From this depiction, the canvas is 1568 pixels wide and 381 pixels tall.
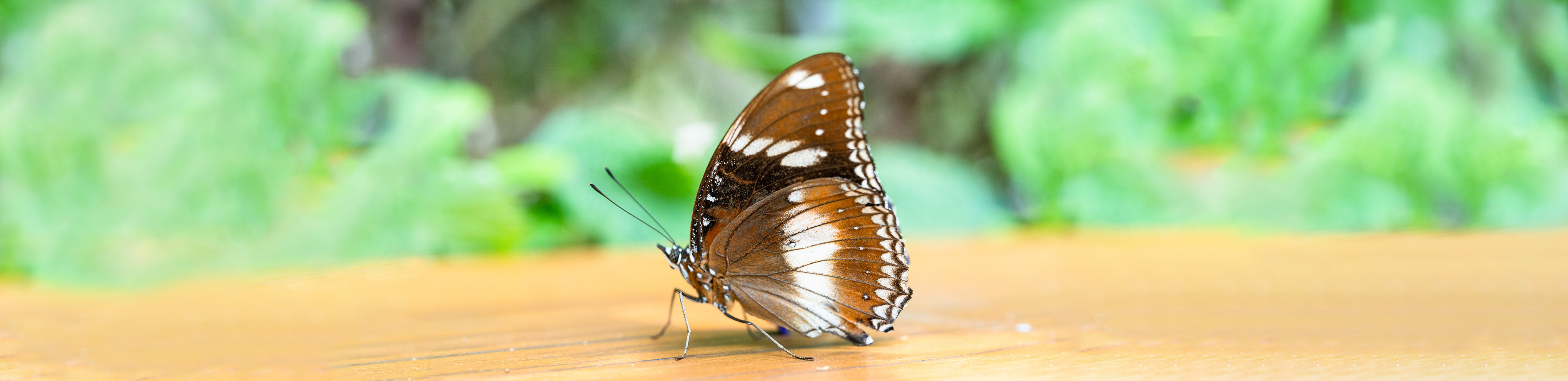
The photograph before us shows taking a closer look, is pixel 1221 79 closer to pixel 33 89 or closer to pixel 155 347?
pixel 155 347

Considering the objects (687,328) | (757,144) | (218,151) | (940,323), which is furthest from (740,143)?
(218,151)

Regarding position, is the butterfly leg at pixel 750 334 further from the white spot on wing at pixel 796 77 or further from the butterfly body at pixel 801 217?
the white spot on wing at pixel 796 77

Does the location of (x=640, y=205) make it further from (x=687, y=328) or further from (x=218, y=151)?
(x=218, y=151)

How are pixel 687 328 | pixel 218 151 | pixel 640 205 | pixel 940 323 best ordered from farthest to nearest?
pixel 218 151
pixel 640 205
pixel 940 323
pixel 687 328

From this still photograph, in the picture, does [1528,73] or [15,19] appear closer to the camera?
[15,19]

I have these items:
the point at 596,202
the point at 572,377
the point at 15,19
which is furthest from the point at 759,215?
the point at 15,19

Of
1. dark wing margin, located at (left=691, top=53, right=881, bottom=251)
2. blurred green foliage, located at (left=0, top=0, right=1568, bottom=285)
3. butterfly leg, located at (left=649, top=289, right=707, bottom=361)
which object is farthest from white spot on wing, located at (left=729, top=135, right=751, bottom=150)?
blurred green foliage, located at (left=0, top=0, right=1568, bottom=285)

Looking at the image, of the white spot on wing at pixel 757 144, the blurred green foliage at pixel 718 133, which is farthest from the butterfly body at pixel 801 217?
the blurred green foliage at pixel 718 133
